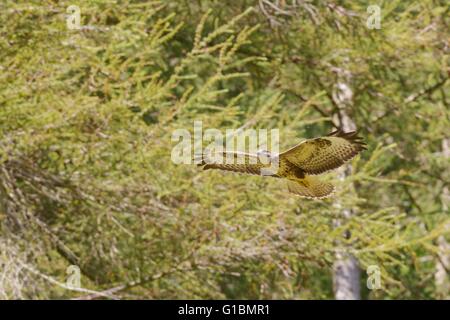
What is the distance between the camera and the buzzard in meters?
5.94

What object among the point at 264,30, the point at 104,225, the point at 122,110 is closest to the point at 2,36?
the point at 122,110

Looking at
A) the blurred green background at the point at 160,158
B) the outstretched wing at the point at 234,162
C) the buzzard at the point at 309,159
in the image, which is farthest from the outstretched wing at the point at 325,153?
the blurred green background at the point at 160,158

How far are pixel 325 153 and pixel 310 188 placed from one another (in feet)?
0.79

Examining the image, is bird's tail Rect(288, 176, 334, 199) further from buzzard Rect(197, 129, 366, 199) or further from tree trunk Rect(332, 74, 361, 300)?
tree trunk Rect(332, 74, 361, 300)

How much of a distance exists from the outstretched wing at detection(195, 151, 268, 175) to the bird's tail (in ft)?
0.67

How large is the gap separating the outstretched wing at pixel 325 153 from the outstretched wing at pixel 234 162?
0.61 feet

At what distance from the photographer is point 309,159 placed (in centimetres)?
600

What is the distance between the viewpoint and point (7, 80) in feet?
28.5

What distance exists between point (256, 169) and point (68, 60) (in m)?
3.46

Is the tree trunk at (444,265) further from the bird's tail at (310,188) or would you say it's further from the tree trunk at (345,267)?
the bird's tail at (310,188)

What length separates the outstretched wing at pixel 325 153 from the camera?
595 centimetres

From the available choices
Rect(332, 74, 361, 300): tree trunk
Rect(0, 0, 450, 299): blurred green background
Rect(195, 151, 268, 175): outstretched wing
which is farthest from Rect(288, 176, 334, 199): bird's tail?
Rect(332, 74, 361, 300): tree trunk

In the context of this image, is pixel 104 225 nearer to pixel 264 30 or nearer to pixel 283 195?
pixel 283 195
